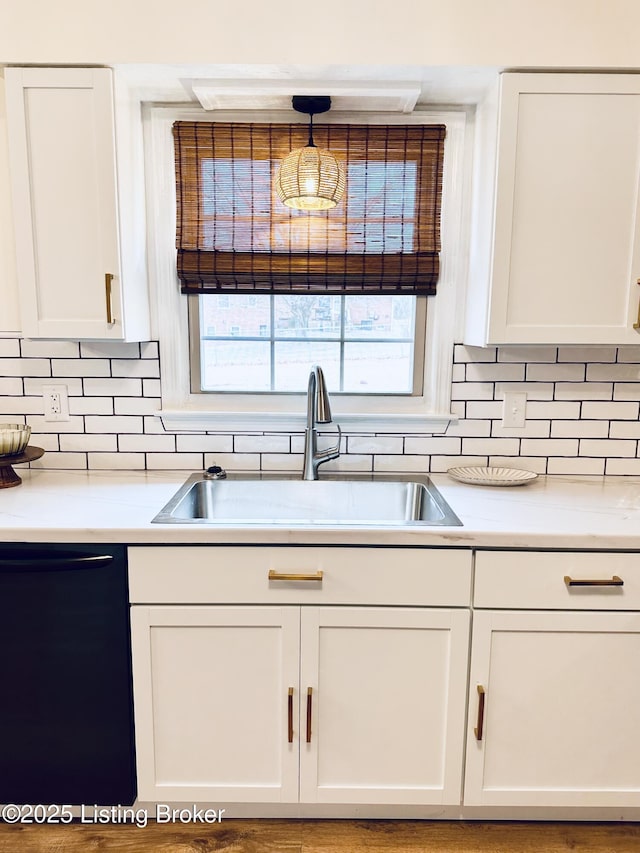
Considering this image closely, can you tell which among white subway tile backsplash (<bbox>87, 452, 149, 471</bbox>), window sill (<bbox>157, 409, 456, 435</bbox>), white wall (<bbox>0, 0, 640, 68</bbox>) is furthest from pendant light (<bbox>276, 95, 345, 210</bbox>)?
white subway tile backsplash (<bbox>87, 452, 149, 471</bbox>)

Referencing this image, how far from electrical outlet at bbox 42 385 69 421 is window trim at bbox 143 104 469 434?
1.15 ft

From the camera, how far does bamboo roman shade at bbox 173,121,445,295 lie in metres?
1.97

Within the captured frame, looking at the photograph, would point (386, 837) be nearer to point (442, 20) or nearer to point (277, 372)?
point (277, 372)

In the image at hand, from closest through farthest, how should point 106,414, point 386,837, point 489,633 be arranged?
point 489,633 < point 386,837 < point 106,414

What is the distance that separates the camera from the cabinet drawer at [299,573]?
1.53 metres

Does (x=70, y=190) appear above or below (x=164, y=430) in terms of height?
above

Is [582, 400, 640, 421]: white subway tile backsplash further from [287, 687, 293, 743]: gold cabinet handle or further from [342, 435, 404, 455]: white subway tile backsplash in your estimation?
[287, 687, 293, 743]: gold cabinet handle

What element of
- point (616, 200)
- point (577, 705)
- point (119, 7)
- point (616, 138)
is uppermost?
point (119, 7)

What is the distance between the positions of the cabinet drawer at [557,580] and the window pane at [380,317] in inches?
37.0

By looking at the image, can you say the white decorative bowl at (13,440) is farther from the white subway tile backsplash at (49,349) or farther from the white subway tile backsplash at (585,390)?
the white subway tile backsplash at (585,390)

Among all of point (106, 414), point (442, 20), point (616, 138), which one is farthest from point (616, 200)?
point (106, 414)

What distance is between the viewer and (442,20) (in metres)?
1.62

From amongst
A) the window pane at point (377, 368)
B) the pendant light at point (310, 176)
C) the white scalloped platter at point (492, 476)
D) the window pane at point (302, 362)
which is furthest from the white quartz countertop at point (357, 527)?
the pendant light at point (310, 176)

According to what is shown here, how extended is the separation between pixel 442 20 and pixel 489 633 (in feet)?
5.58
